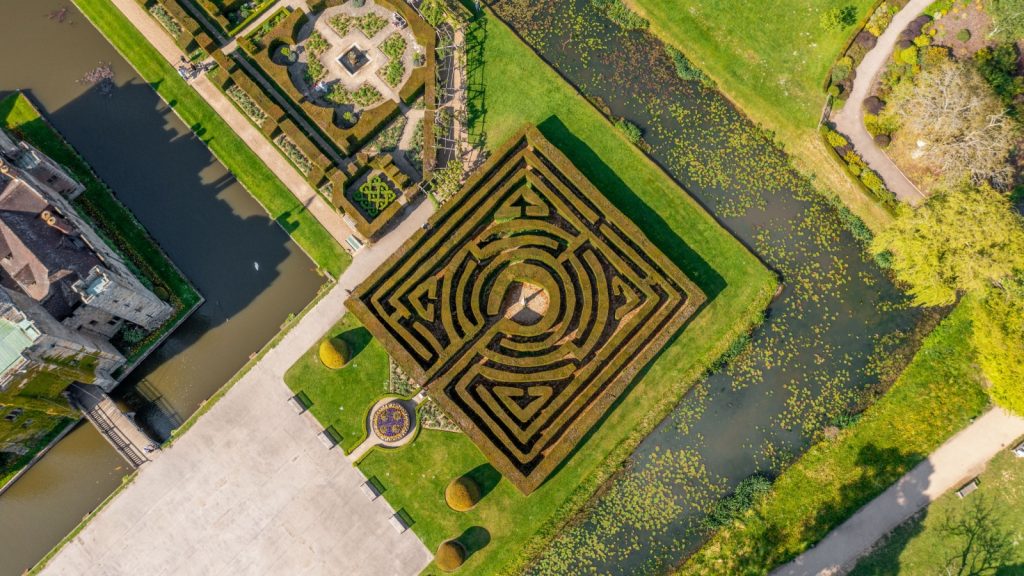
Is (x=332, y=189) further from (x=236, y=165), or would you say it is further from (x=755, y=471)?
(x=755, y=471)

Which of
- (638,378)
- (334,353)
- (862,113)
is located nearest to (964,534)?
(638,378)

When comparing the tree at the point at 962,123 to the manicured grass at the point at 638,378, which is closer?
the tree at the point at 962,123

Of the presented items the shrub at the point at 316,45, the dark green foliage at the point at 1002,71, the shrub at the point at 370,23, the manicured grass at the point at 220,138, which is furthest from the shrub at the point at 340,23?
the dark green foliage at the point at 1002,71

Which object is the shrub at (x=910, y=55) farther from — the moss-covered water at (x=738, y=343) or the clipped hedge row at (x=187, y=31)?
the clipped hedge row at (x=187, y=31)

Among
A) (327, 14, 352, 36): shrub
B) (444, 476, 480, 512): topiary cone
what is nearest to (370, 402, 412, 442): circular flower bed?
(444, 476, 480, 512): topiary cone

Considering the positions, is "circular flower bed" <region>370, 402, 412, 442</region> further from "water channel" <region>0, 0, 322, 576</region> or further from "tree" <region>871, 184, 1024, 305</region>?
"tree" <region>871, 184, 1024, 305</region>

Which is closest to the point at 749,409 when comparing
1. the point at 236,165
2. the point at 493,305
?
the point at 493,305
